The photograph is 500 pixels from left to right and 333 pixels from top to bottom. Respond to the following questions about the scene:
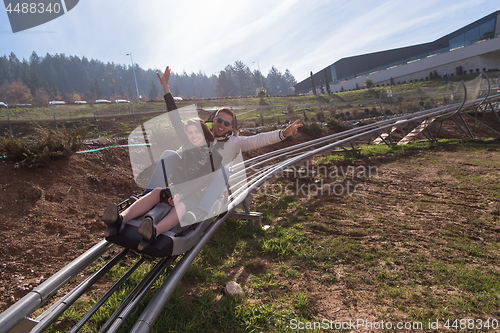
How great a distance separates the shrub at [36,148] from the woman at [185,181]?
2779 mm

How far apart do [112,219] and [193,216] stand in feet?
2.16

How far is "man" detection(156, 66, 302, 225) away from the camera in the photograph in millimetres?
2566

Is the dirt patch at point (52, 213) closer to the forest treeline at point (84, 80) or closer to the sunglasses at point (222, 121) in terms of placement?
the sunglasses at point (222, 121)

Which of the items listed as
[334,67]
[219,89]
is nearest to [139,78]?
[219,89]

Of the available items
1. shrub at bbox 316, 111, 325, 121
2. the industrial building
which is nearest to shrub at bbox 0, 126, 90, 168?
shrub at bbox 316, 111, 325, 121

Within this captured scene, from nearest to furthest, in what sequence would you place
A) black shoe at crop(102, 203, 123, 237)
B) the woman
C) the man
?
black shoe at crop(102, 203, 123, 237) → the woman → the man

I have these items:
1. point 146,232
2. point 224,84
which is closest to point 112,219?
point 146,232

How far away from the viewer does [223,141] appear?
346 cm

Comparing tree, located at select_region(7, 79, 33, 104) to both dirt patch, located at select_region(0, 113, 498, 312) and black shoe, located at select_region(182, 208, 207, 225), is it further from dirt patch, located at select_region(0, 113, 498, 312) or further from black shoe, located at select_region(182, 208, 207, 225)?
black shoe, located at select_region(182, 208, 207, 225)

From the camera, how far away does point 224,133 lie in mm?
3379

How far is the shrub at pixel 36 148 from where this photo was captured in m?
4.04

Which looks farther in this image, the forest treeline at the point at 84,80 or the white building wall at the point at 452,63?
the forest treeline at the point at 84,80

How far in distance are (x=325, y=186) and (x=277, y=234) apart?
7.63ft

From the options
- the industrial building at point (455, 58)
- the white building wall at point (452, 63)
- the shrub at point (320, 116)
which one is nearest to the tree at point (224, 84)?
the industrial building at point (455, 58)
